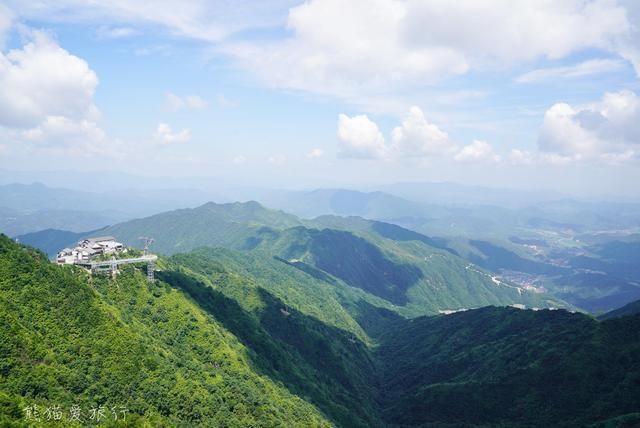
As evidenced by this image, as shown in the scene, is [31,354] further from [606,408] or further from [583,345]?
[583,345]

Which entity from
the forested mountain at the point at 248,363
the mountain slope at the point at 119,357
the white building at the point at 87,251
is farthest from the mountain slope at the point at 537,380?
the white building at the point at 87,251

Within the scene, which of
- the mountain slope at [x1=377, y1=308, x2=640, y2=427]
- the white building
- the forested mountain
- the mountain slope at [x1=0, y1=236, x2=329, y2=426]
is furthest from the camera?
the white building

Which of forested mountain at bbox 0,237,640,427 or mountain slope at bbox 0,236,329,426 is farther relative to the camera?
A: forested mountain at bbox 0,237,640,427

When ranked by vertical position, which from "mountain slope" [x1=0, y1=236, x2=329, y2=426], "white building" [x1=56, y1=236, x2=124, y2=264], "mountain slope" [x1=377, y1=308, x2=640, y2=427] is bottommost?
"mountain slope" [x1=377, y1=308, x2=640, y2=427]

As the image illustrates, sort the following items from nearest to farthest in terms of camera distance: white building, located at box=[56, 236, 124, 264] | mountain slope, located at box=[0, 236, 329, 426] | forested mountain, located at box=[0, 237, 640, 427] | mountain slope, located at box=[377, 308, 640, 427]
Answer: mountain slope, located at box=[0, 236, 329, 426] < forested mountain, located at box=[0, 237, 640, 427] < mountain slope, located at box=[377, 308, 640, 427] < white building, located at box=[56, 236, 124, 264]

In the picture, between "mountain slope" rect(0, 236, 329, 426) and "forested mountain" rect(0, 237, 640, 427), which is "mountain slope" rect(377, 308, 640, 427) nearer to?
"forested mountain" rect(0, 237, 640, 427)

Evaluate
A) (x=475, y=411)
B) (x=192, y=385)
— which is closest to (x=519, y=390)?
(x=475, y=411)

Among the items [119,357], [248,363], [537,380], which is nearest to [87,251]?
[119,357]

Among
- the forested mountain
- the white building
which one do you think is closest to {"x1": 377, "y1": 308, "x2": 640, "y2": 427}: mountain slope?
the forested mountain

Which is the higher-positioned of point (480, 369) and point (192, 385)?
point (192, 385)
